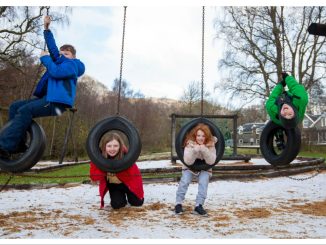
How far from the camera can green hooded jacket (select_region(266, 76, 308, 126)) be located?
154 inches

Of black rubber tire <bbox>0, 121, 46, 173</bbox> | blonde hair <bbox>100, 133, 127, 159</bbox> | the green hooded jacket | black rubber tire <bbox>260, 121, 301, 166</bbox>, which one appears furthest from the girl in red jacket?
the green hooded jacket

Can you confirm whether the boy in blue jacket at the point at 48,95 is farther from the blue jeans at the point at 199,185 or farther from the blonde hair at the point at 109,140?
the blue jeans at the point at 199,185

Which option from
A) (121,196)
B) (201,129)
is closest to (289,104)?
(201,129)

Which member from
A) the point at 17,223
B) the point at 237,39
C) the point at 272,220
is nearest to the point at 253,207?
the point at 272,220

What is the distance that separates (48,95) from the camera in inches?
148

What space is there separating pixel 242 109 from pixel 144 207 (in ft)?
40.9

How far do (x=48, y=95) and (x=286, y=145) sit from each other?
→ 2.54 metres

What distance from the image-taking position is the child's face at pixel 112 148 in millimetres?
4891

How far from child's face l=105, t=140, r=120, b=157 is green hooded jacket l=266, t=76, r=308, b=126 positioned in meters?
1.97

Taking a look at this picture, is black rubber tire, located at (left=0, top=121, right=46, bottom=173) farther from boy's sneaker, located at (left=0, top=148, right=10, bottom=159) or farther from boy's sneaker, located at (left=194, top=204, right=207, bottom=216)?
boy's sneaker, located at (left=194, top=204, right=207, bottom=216)

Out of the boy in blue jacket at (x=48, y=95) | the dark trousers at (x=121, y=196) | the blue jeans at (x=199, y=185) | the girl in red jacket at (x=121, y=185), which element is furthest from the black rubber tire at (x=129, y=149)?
the dark trousers at (x=121, y=196)

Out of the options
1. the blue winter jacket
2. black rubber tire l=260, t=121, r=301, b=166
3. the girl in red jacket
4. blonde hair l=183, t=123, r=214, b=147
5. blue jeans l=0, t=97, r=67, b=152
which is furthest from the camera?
the girl in red jacket

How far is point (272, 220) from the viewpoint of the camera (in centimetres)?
474

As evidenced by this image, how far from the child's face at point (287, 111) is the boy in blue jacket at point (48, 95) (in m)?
2.12
